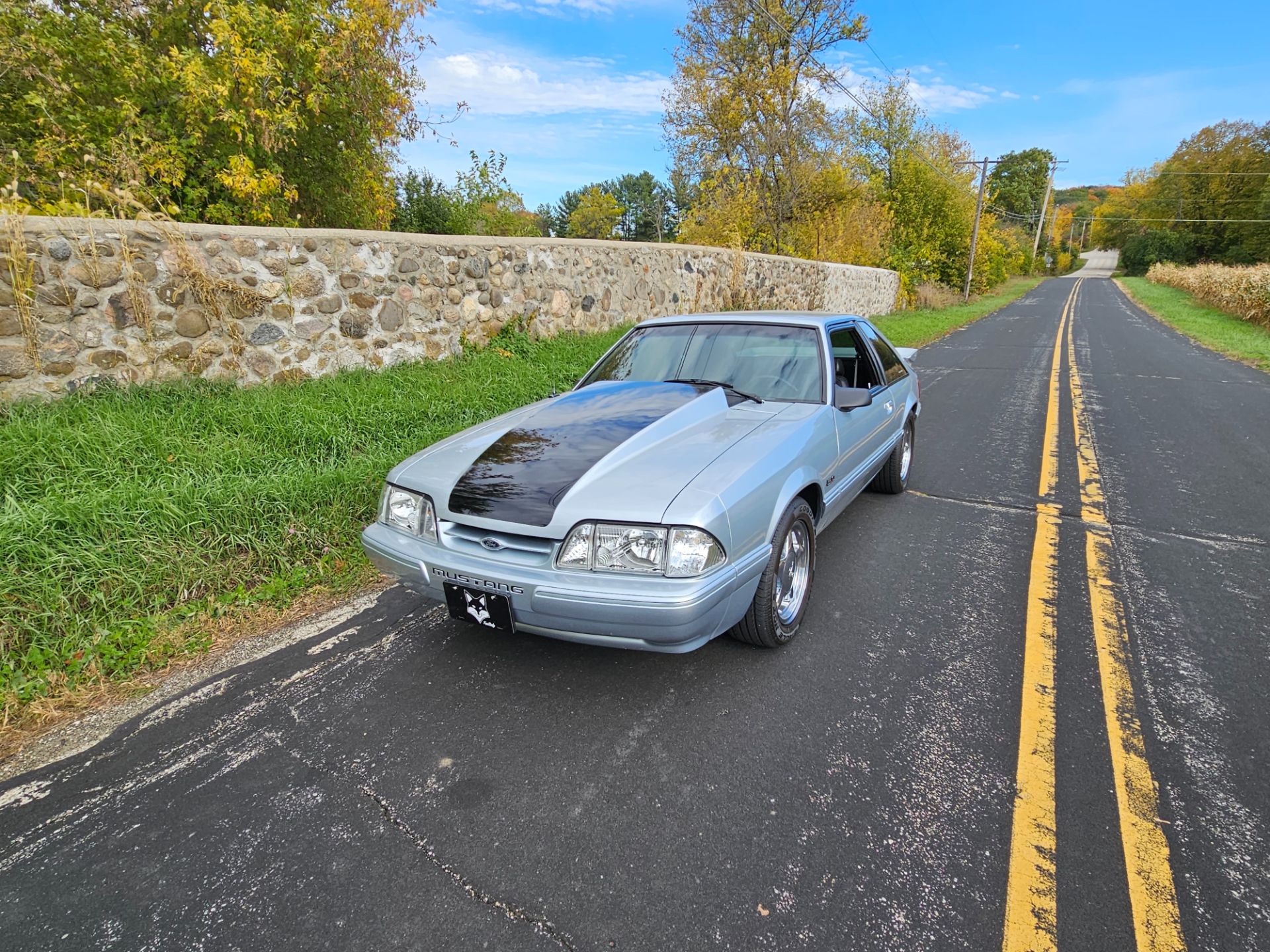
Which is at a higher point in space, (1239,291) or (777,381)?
(1239,291)

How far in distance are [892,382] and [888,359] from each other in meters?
0.29

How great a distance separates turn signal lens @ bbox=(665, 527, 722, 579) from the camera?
7.47 feet

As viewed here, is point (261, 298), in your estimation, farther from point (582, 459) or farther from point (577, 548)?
point (577, 548)

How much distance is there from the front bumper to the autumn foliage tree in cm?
632

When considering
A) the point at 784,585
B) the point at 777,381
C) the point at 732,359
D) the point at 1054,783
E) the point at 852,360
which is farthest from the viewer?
the point at 852,360

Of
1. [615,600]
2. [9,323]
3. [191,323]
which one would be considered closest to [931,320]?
[191,323]

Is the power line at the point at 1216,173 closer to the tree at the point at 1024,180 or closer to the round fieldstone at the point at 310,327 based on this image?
the tree at the point at 1024,180

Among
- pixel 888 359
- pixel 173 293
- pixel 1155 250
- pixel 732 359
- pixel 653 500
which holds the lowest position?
pixel 653 500

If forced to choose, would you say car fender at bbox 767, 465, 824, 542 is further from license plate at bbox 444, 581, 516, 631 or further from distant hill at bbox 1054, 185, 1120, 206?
distant hill at bbox 1054, 185, 1120, 206

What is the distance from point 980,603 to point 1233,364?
497 inches

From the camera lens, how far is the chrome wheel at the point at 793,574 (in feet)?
9.63

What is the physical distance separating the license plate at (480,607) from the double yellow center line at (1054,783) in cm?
178

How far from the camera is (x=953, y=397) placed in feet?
29.3

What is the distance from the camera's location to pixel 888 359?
16.2 ft
